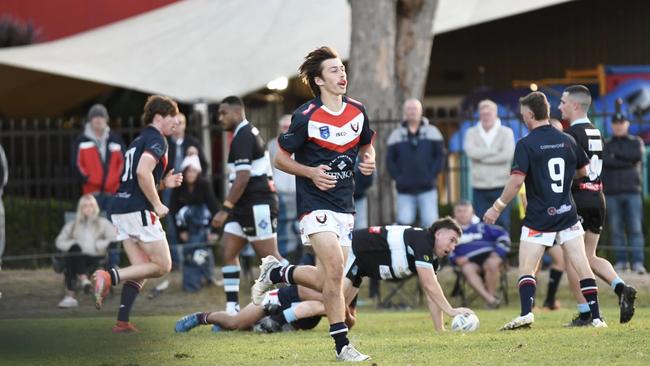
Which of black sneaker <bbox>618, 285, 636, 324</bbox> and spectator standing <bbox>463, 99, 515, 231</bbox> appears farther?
spectator standing <bbox>463, 99, 515, 231</bbox>

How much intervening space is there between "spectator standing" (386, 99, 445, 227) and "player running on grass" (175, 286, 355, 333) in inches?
197

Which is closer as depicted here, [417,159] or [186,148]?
[417,159]

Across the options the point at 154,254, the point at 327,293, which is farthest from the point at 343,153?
the point at 154,254

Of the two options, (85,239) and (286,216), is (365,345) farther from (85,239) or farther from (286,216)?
(286,216)

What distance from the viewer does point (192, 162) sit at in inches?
687

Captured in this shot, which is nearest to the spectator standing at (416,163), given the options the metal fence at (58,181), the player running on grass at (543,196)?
the metal fence at (58,181)

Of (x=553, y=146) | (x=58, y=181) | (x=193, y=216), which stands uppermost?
(x=553, y=146)

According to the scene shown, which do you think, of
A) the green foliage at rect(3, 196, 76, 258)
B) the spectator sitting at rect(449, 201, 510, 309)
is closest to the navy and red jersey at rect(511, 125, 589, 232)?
the spectator sitting at rect(449, 201, 510, 309)

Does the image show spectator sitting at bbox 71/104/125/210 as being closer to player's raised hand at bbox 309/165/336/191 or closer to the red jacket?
the red jacket

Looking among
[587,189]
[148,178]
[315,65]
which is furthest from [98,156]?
[315,65]

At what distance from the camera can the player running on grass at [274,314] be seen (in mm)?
12062

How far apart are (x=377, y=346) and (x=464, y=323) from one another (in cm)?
146

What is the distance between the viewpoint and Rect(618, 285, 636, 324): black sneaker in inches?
452

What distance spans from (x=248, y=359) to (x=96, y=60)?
1278cm
